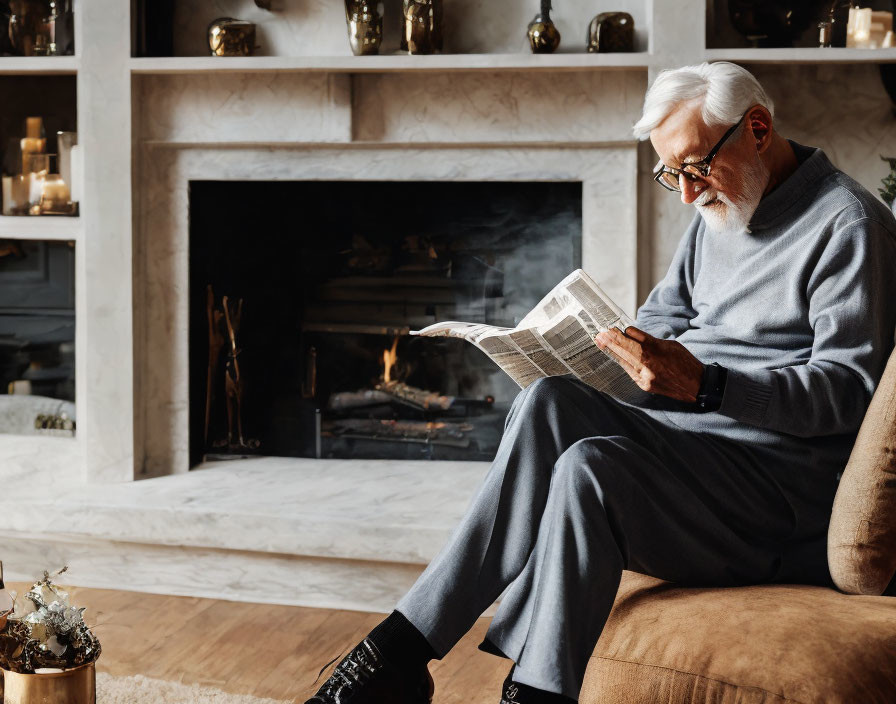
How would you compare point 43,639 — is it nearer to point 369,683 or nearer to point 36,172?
point 369,683

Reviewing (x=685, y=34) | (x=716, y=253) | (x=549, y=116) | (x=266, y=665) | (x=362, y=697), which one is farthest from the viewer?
(x=549, y=116)

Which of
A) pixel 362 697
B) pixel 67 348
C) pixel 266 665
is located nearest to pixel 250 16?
pixel 67 348

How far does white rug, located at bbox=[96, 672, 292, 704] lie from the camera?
167 centimetres

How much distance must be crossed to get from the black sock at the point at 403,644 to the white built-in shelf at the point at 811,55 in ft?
5.09

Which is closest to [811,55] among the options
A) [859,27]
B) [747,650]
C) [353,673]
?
[859,27]

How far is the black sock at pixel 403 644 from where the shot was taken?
1.27m

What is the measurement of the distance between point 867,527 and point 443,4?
1729mm

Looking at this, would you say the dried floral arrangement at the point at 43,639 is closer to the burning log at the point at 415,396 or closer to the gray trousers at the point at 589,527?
the gray trousers at the point at 589,527

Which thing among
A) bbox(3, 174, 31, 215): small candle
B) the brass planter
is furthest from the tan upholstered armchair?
bbox(3, 174, 31, 215): small candle

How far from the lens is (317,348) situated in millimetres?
Answer: 2789

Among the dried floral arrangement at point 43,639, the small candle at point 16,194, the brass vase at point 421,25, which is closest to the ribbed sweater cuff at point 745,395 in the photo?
the dried floral arrangement at point 43,639

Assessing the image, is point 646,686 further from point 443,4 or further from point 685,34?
point 443,4

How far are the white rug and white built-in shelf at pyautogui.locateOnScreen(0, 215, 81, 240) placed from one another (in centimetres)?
126

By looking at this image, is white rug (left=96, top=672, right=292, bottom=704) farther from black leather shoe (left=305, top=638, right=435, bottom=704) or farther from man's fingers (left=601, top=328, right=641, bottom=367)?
man's fingers (left=601, top=328, right=641, bottom=367)
